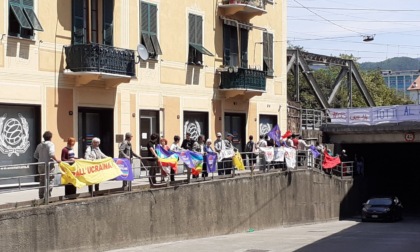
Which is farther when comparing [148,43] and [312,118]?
[312,118]

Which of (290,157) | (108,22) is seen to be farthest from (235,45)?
(108,22)

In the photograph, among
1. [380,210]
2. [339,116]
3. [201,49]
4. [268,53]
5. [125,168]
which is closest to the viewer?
[125,168]

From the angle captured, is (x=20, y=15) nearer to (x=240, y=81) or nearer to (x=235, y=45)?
(x=240, y=81)

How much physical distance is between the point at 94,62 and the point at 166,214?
5.61m

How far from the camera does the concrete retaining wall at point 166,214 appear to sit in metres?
15.8

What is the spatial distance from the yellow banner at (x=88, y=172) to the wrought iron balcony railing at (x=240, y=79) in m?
13.2

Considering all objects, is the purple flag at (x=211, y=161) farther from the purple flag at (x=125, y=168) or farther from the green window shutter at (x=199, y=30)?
the green window shutter at (x=199, y=30)

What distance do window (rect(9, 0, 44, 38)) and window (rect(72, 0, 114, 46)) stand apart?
1.78 m

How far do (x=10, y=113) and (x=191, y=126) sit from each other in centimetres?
979

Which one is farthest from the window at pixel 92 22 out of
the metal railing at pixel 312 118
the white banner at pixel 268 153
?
the metal railing at pixel 312 118

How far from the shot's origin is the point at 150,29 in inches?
1049

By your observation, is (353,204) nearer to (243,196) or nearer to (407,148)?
(407,148)

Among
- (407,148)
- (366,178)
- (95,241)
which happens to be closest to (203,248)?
(95,241)

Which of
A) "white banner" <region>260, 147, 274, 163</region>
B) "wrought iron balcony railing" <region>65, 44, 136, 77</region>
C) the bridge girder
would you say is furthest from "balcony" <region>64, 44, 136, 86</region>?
the bridge girder
